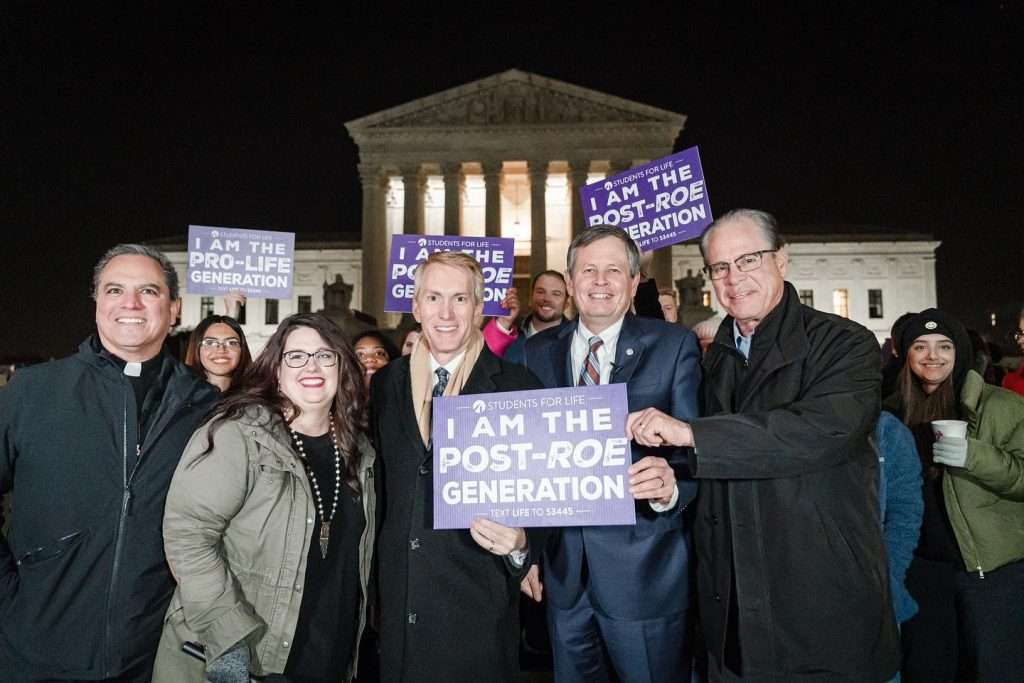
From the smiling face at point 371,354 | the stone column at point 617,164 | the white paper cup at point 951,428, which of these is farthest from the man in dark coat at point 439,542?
the stone column at point 617,164

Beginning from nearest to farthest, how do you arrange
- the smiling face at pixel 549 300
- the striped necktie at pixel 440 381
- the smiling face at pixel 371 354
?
1. the striped necktie at pixel 440 381
2. the smiling face at pixel 371 354
3. the smiling face at pixel 549 300

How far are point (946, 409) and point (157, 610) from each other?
536cm

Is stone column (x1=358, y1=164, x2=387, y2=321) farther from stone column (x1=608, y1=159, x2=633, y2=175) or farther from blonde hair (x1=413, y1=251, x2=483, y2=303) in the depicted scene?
blonde hair (x1=413, y1=251, x2=483, y2=303)

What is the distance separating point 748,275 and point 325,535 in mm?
2439

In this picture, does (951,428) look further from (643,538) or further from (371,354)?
(371,354)

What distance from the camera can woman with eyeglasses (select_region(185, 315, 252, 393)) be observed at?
6.41 metres

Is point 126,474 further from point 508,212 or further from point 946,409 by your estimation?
point 508,212

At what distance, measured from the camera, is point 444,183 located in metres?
45.3

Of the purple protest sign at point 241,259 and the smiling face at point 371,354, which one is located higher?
the purple protest sign at point 241,259

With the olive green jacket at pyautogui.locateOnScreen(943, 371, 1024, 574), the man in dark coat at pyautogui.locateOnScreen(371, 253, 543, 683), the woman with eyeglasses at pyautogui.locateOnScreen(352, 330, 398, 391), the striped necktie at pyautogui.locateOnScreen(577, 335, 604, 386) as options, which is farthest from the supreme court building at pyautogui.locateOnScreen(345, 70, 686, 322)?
the man in dark coat at pyautogui.locateOnScreen(371, 253, 543, 683)

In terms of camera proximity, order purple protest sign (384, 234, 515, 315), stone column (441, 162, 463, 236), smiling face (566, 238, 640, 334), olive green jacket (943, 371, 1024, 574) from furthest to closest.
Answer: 1. stone column (441, 162, 463, 236)
2. purple protest sign (384, 234, 515, 315)
3. olive green jacket (943, 371, 1024, 574)
4. smiling face (566, 238, 640, 334)

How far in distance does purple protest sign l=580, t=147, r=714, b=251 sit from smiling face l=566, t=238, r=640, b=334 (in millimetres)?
4776

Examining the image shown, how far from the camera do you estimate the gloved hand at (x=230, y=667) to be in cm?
294

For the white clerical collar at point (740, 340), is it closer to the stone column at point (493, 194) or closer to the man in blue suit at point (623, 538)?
the man in blue suit at point (623, 538)
